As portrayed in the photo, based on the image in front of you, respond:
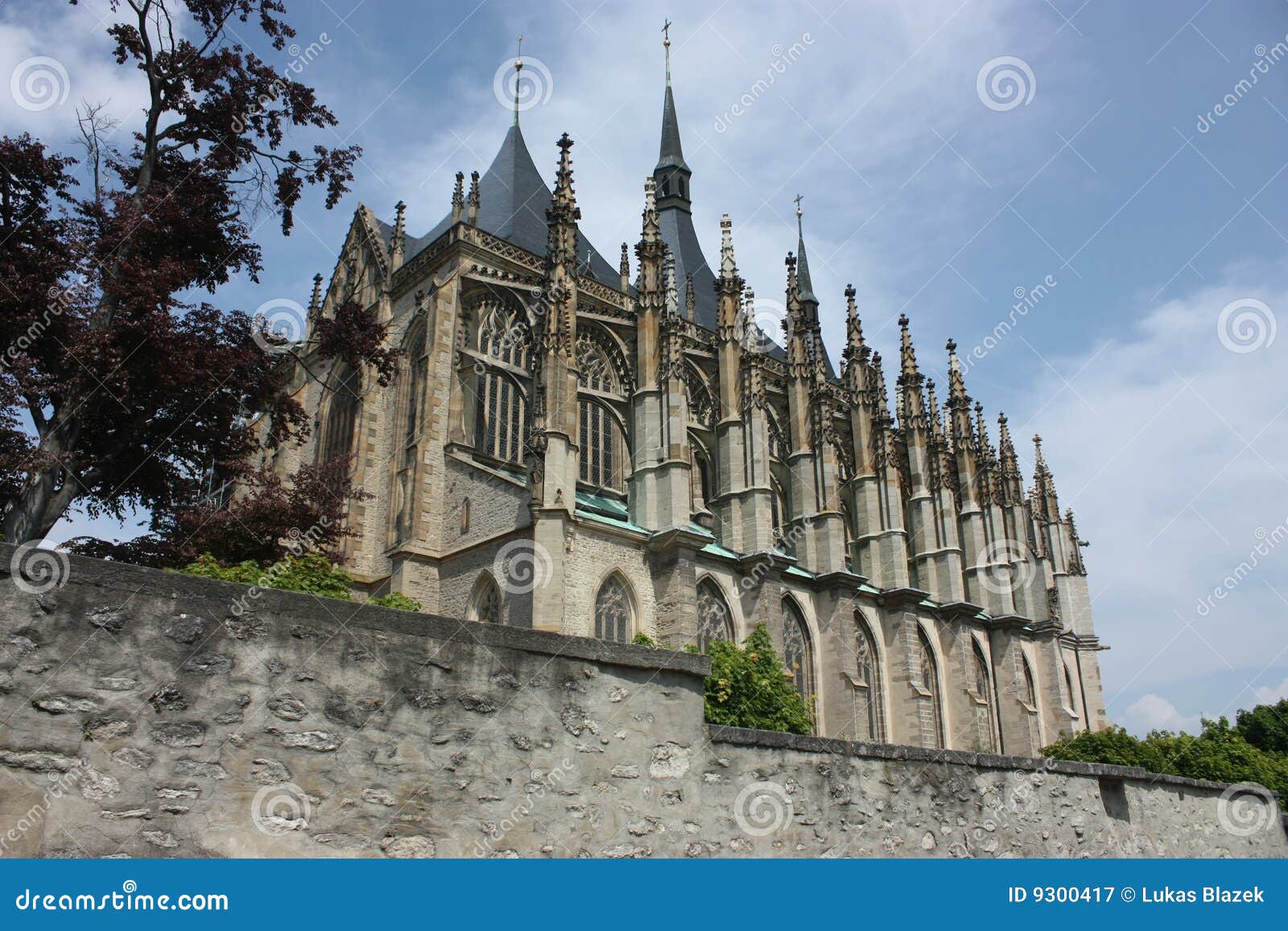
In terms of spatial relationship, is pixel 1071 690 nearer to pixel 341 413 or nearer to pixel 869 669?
pixel 869 669

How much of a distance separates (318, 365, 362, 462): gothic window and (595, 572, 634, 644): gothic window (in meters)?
8.57

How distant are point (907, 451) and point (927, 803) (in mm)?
29047

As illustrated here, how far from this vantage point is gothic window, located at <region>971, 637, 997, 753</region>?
1304 inches

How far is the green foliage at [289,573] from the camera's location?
11.9m

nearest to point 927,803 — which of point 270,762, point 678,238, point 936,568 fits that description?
point 270,762

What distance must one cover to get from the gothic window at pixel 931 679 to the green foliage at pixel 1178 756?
3.38 metres

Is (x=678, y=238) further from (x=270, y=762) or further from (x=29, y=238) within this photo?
(x=270, y=762)

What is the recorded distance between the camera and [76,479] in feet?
39.3

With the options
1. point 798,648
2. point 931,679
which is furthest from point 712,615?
point 931,679

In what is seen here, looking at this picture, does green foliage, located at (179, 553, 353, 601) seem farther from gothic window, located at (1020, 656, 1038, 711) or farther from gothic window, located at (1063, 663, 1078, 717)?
gothic window, located at (1063, 663, 1078, 717)

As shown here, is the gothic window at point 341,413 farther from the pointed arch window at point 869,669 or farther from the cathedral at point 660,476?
the pointed arch window at point 869,669

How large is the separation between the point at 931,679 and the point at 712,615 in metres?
11.3

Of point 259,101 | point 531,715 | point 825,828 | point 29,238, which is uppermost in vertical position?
point 259,101

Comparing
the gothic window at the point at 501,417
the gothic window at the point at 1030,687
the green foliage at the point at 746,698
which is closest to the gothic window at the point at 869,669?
the gothic window at the point at 1030,687
